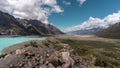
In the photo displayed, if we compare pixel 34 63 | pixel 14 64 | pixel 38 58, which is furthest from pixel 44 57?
pixel 14 64

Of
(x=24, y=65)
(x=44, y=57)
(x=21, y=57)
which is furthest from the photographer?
(x=44, y=57)

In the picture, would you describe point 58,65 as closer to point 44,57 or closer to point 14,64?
point 44,57

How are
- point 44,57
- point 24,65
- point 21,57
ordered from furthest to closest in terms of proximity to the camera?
1. point 44,57
2. point 21,57
3. point 24,65

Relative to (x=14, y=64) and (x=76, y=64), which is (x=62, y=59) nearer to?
(x=76, y=64)

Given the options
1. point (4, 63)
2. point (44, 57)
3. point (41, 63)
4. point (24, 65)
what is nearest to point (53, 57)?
point (44, 57)

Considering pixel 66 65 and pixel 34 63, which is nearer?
pixel 34 63

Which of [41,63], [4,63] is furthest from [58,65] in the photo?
[4,63]

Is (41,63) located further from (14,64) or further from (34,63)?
(14,64)

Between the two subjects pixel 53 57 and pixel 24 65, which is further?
pixel 53 57
